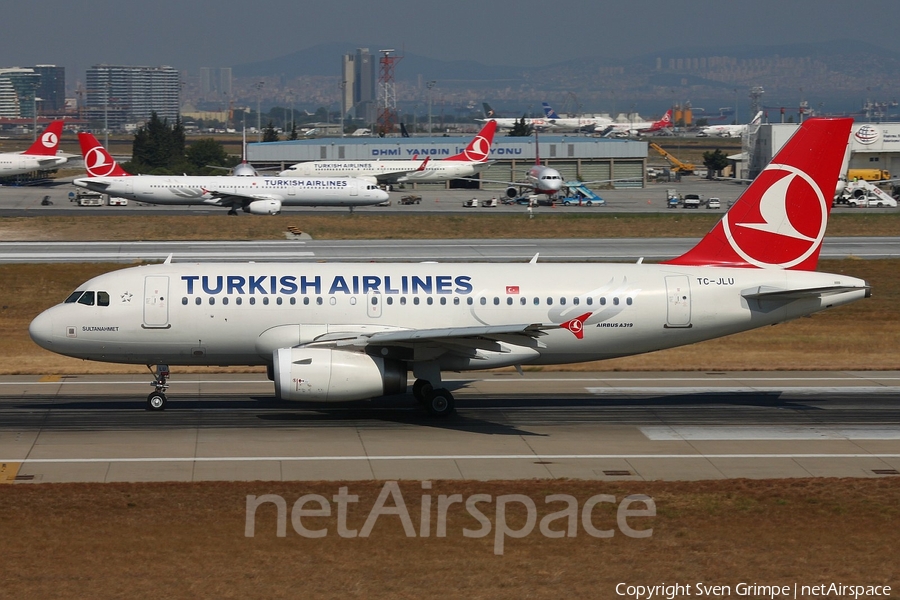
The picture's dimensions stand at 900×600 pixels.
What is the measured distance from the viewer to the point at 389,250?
65.2m

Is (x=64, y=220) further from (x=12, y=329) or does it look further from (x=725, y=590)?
(x=725, y=590)

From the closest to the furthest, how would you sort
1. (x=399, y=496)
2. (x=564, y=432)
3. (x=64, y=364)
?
(x=399, y=496) → (x=564, y=432) → (x=64, y=364)

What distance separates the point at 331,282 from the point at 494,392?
7.06 m

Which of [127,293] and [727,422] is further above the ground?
[127,293]

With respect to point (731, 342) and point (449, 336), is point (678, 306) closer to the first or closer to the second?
point (449, 336)

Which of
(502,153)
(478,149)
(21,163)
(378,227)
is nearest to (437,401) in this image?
(378,227)

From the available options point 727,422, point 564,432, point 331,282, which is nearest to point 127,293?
point 331,282

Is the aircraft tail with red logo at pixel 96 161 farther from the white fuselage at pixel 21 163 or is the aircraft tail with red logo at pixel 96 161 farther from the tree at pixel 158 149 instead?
the tree at pixel 158 149

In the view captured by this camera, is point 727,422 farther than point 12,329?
No

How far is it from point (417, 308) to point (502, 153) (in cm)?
12008

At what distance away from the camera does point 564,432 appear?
28125mm

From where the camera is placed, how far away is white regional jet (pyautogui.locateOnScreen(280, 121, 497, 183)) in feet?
404
